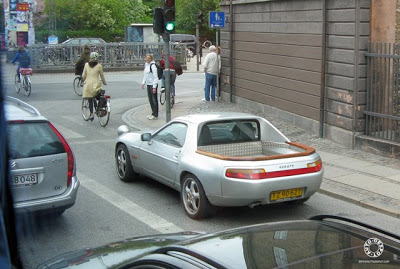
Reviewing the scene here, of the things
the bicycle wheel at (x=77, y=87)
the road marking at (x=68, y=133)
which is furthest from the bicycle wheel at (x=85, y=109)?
the bicycle wheel at (x=77, y=87)

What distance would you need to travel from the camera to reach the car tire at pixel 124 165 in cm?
896

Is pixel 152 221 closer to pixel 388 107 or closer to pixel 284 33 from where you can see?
pixel 388 107

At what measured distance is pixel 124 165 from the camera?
9078mm

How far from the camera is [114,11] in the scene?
21.3m

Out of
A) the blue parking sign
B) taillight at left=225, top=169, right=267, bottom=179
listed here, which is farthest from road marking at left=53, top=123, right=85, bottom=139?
taillight at left=225, top=169, right=267, bottom=179

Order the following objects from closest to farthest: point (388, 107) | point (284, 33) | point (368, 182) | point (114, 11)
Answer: point (368, 182), point (388, 107), point (284, 33), point (114, 11)

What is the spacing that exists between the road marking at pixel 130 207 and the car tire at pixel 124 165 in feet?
1.42

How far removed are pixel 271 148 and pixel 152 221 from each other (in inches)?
82.4

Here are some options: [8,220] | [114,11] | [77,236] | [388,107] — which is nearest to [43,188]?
[77,236]

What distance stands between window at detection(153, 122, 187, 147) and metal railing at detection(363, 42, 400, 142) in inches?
186

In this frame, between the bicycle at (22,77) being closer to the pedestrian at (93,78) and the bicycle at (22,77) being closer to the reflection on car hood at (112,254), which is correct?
the reflection on car hood at (112,254)

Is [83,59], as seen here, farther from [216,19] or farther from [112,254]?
[112,254]

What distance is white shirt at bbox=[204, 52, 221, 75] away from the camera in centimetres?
1806

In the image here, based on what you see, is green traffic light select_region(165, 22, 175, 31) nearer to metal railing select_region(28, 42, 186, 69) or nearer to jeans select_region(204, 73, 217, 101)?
jeans select_region(204, 73, 217, 101)
